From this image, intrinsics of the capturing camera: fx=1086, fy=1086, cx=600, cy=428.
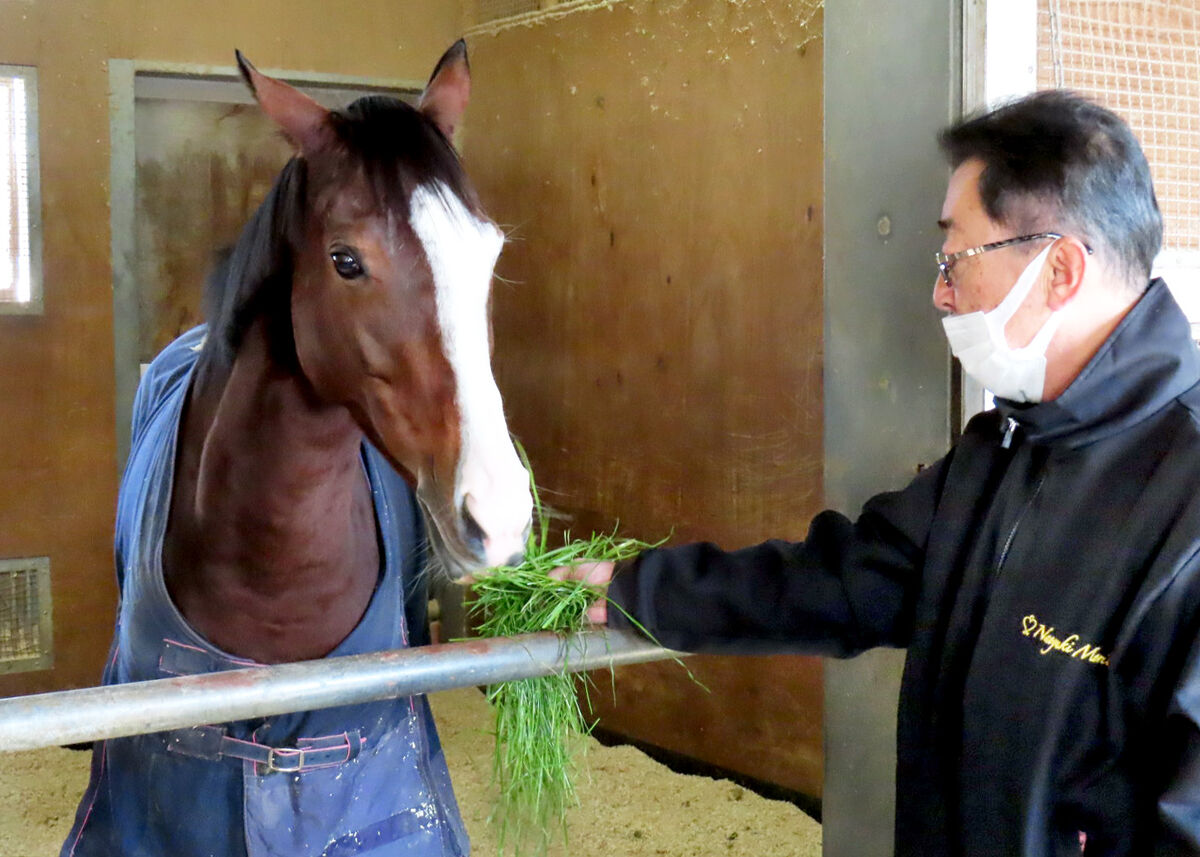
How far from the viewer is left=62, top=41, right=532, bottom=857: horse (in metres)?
1.24

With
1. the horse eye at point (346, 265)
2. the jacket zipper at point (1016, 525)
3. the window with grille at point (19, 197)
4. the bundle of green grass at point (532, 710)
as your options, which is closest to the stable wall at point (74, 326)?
the window with grille at point (19, 197)

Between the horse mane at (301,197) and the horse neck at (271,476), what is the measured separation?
0.04 metres

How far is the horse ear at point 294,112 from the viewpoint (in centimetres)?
132

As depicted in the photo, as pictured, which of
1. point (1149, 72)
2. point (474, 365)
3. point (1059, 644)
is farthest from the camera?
point (1149, 72)

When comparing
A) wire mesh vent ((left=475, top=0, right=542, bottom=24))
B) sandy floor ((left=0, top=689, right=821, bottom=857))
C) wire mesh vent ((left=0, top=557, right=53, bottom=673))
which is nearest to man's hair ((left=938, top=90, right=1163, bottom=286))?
sandy floor ((left=0, top=689, right=821, bottom=857))

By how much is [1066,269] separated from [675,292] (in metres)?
1.85

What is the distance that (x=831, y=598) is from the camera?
126cm

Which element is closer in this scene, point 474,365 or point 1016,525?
point 1016,525

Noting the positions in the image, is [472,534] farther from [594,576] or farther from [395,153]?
[395,153]

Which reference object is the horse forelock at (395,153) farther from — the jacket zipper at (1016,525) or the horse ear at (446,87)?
the jacket zipper at (1016,525)

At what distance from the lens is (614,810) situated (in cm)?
273

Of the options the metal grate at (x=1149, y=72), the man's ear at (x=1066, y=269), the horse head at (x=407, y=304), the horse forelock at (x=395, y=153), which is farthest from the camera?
the metal grate at (x=1149, y=72)

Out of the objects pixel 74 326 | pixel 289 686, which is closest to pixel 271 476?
pixel 289 686

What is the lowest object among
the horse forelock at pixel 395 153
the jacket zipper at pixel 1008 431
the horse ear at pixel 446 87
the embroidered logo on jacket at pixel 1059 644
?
the embroidered logo on jacket at pixel 1059 644
